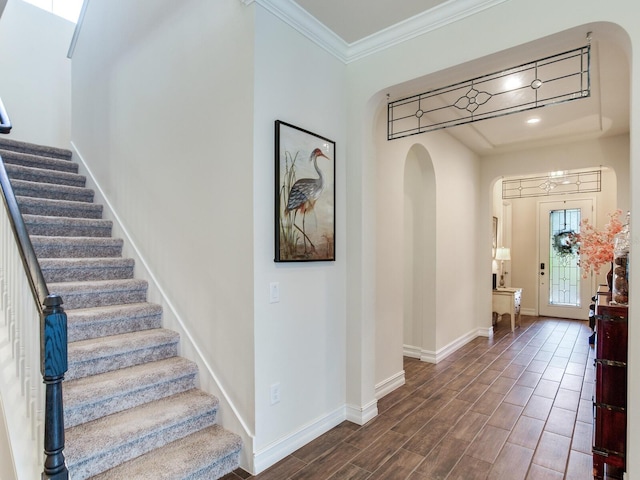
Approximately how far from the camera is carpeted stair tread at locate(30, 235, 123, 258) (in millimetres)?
3174

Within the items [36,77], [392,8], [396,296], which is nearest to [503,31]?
[392,8]

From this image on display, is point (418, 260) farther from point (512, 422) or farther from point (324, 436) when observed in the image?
point (324, 436)

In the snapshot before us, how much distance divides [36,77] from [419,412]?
6.58 metres

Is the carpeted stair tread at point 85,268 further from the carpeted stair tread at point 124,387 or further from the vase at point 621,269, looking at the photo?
the vase at point 621,269

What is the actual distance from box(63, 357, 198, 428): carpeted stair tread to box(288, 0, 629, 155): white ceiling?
8.73 ft

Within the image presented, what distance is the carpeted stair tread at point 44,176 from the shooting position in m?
3.80

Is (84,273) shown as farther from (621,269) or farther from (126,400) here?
(621,269)

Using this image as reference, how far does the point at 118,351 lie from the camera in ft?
8.45

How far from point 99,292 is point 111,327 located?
15.2 inches

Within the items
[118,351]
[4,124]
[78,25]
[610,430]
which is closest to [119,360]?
[118,351]

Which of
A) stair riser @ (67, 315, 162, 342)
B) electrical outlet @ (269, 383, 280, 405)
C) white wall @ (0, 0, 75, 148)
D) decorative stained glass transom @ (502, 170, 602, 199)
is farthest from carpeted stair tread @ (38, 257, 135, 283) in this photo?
decorative stained glass transom @ (502, 170, 602, 199)

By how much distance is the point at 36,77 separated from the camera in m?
5.27

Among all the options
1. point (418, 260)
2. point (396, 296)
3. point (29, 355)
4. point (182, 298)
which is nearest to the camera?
point (29, 355)

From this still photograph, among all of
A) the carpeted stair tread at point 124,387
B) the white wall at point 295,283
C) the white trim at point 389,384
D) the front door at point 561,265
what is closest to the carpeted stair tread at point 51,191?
the carpeted stair tread at point 124,387
